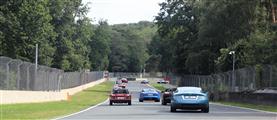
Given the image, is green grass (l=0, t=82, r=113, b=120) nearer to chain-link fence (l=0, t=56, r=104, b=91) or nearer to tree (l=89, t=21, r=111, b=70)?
chain-link fence (l=0, t=56, r=104, b=91)

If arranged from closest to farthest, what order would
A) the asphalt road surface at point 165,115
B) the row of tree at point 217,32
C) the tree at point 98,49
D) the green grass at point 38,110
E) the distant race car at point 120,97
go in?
1. the asphalt road surface at point 165,115
2. the green grass at point 38,110
3. the distant race car at point 120,97
4. the row of tree at point 217,32
5. the tree at point 98,49

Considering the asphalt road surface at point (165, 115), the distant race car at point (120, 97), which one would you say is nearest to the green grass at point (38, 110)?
the asphalt road surface at point (165, 115)

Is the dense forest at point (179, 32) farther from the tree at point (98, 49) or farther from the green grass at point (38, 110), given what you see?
the tree at point (98, 49)

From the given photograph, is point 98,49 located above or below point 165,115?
above

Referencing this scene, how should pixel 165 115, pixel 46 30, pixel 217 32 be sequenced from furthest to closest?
pixel 217 32 < pixel 46 30 < pixel 165 115

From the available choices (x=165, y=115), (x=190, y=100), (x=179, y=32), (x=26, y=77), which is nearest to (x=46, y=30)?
(x=26, y=77)

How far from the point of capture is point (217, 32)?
9150cm

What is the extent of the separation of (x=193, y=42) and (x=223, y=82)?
36.1 m

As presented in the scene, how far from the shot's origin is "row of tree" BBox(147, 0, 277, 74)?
71244mm

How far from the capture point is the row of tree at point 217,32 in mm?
71244

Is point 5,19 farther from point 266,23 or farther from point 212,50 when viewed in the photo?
point 212,50

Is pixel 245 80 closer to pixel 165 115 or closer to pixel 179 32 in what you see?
pixel 165 115

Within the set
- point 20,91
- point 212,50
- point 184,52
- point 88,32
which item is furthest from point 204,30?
point 20,91

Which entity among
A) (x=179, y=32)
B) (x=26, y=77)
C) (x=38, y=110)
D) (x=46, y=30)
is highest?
(x=179, y=32)
